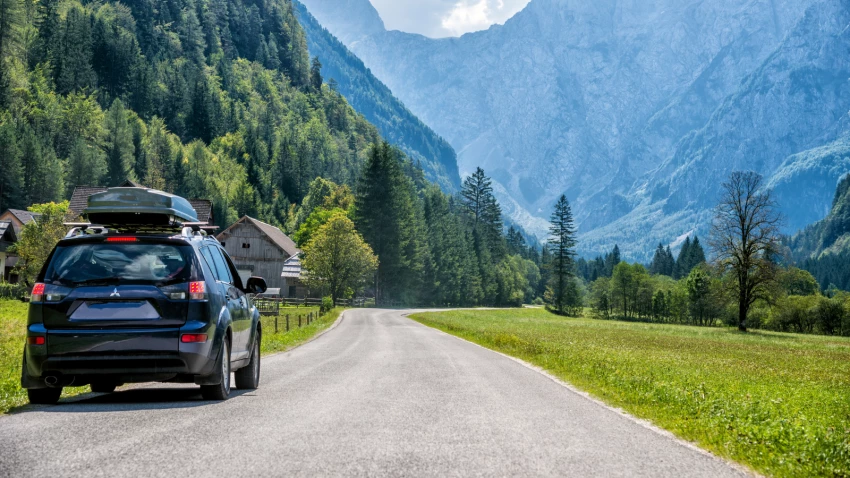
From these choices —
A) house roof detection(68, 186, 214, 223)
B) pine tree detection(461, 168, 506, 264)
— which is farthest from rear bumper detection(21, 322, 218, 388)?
pine tree detection(461, 168, 506, 264)

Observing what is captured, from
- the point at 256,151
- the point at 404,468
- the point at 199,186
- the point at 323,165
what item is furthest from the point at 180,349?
the point at 323,165

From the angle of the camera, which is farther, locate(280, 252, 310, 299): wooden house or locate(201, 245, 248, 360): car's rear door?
locate(280, 252, 310, 299): wooden house

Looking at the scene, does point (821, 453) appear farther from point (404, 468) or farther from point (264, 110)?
point (264, 110)

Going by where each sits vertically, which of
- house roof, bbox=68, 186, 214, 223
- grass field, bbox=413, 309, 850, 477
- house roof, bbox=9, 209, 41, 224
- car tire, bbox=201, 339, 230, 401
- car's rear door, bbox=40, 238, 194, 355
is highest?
house roof, bbox=9, 209, 41, 224

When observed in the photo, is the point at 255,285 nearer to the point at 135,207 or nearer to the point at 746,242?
the point at 135,207

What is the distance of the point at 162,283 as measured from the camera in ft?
30.0

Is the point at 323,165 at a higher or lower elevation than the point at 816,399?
higher

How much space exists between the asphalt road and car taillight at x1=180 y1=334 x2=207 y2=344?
0.87 m

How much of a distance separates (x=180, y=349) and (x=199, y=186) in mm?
115715

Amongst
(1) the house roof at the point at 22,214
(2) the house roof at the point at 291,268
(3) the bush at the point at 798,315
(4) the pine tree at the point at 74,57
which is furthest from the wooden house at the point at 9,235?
(3) the bush at the point at 798,315

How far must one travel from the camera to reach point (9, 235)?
252ft

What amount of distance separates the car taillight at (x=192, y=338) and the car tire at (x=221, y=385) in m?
0.58

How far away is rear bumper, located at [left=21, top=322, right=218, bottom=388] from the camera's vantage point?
345 inches

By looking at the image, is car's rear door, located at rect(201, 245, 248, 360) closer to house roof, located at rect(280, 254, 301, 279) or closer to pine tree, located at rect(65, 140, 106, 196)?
house roof, located at rect(280, 254, 301, 279)
